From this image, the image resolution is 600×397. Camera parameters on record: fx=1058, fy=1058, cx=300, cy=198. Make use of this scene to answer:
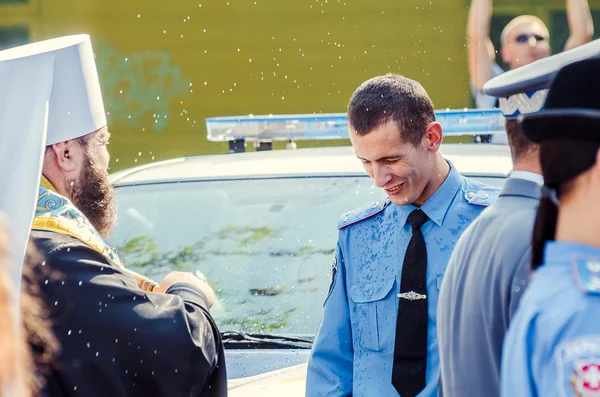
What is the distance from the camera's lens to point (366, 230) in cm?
295

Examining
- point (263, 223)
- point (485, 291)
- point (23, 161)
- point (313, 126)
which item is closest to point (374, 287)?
point (485, 291)

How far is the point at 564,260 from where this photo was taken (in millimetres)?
1738

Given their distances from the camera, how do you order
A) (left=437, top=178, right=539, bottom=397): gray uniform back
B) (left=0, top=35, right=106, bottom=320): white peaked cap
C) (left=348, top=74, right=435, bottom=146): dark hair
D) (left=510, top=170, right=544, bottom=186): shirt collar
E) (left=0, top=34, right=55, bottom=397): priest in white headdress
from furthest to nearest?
(left=348, top=74, right=435, bottom=146): dark hair → (left=0, top=35, right=106, bottom=320): white peaked cap → (left=0, top=34, right=55, bottom=397): priest in white headdress → (left=510, top=170, right=544, bottom=186): shirt collar → (left=437, top=178, right=539, bottom=397): gray uniform back

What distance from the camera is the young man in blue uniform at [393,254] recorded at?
9.00 feet

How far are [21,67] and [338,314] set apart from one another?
41.5 inches

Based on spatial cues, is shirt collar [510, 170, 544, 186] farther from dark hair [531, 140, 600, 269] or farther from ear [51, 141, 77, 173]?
ear [51, 141, 77, 173]

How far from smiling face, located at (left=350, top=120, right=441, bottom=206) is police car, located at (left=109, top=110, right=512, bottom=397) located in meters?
0.77

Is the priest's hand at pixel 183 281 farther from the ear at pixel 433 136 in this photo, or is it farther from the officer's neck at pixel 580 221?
the officer's neck at pixel 580 221

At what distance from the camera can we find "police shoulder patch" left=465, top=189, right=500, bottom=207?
2.85 m

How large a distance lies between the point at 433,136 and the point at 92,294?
3.48 feet

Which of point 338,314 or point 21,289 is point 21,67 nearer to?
point 21,289

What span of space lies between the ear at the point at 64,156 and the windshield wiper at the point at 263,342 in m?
1.00

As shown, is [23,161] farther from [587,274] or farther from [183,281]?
[587,274]

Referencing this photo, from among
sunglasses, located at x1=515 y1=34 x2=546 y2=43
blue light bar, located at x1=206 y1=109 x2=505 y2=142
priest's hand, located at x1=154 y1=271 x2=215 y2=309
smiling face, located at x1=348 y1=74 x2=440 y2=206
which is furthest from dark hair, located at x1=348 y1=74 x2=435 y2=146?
sunglasses, located at x1=515 y1=34 x2=546 y2=43
